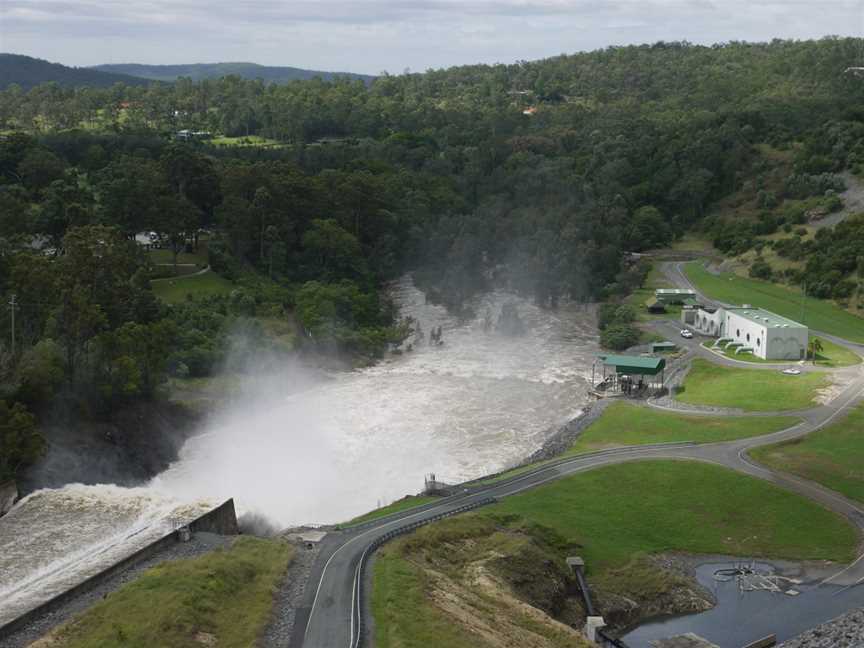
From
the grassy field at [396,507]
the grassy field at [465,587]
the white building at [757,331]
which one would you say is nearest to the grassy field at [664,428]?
the grassy field at [396,507]

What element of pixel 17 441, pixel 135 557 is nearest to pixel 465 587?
pixel 135 557

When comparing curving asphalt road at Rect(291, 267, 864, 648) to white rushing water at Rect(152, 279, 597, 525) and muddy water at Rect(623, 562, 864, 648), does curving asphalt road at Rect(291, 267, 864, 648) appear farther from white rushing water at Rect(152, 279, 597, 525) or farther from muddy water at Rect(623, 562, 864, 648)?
white rushing water at Rect(152, 279, 597, 525)

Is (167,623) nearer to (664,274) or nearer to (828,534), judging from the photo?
(828,534)

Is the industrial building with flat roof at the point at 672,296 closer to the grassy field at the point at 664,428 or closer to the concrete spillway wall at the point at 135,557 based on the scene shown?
the grassy field at the point at 664,428

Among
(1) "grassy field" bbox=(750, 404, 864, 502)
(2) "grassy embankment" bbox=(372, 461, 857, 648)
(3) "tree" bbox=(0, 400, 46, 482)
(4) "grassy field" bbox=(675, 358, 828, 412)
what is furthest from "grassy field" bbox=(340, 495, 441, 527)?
(4) "grassy field" bbox=(675, 358, 828, 412)

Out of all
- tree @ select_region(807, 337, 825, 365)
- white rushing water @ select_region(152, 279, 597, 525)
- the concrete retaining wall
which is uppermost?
tree @ select_region(807, 337, 825, 365)

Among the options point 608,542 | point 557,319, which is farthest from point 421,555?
point 557,319
